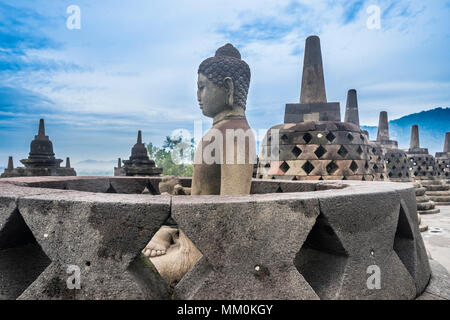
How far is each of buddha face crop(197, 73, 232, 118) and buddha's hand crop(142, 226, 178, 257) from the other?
1.09 metres

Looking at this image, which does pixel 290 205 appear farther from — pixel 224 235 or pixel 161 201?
pixel 161 201

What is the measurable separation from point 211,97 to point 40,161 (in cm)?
1012

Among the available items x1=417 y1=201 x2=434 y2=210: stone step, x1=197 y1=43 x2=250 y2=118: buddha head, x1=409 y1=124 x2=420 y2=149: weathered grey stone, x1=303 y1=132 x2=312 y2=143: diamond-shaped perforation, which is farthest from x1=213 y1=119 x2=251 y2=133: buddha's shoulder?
x1=409 y1=124 x2=420 y2=149: weathered grey stone

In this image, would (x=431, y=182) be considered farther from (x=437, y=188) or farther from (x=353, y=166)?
(x=353, y=166)

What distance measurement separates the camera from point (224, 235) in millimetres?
1326

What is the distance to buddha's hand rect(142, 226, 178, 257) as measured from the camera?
2.17m

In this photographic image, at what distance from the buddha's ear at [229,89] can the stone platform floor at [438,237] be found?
3.12 metres

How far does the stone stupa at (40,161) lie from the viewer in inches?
406

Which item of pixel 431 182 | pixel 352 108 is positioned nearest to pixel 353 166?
pixel 352 108

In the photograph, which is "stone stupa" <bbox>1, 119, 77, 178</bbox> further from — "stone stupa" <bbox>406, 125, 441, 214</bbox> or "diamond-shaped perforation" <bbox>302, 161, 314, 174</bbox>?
Result: "stone stupa" <bbox>406, 125, 441, 214</bbox>

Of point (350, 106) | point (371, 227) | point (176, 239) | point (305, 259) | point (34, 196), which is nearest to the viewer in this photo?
point (34, 196)
